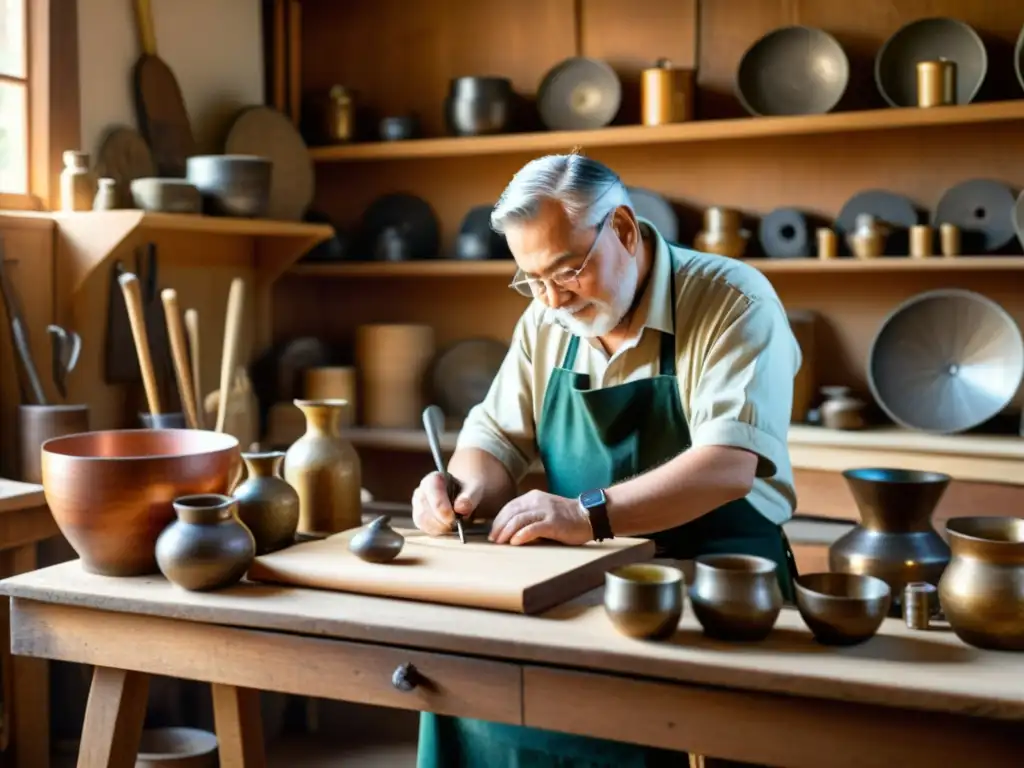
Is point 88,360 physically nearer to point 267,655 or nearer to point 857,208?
point 267,655

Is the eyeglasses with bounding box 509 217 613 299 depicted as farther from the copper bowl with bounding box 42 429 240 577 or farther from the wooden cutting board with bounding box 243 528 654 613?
the copper bowl with bounding box 42 429 240 577

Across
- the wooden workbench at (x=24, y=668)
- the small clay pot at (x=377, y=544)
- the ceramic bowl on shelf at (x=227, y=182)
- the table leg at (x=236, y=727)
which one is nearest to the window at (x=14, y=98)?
the ceramic bowl on shelf at (x=227, y=182)

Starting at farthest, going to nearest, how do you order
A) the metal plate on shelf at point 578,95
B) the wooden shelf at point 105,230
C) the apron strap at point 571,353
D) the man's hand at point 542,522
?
the metal plate on shelf at point 578,95, the wooden shelf at point 105,230, the apron strap at point 571,353, the man's hand at point 542,522

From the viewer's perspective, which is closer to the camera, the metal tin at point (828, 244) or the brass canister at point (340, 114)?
the metal tin at point (828, 244)

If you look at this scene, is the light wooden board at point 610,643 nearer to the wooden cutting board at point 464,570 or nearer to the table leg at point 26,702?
the wooden cutting board at point 464,570

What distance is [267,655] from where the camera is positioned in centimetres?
188

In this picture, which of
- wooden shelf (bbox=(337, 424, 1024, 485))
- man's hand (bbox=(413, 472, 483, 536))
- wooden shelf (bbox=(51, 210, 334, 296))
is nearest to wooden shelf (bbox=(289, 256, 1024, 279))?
wooden shelf (bbox=(337, 424, 1024, 485))

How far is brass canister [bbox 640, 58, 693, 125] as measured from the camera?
14.1ft

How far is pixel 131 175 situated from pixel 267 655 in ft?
8.06

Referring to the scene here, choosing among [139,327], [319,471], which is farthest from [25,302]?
[319,471]

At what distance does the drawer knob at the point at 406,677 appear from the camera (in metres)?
1.77

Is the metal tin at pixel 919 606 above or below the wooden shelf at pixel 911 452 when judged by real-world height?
below

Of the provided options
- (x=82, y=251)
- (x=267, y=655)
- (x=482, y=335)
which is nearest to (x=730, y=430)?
(x=267, y=655)

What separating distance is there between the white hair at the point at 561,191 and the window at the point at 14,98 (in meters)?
1.97
